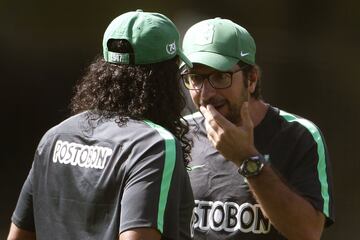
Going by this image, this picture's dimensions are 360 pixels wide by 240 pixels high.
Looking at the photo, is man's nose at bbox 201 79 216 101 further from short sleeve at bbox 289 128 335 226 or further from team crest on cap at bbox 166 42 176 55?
team crest on cap at bbox 166 42 176 55

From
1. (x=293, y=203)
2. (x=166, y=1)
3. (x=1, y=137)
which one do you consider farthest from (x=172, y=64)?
(x=1, y=137)

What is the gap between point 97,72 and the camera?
120 inches

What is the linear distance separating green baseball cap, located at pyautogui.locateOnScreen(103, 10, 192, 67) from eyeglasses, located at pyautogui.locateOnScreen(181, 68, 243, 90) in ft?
1.54

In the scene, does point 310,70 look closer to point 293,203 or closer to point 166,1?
point 166,1

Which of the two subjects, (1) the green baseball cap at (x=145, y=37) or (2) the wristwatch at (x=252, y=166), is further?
(2) the wristwatch at (x=252, y=166)

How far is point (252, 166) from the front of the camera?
10.8ft

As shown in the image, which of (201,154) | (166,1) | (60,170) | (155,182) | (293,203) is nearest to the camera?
(155,182)

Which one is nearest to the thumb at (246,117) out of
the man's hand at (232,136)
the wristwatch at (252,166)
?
the man's hand at (232,136)

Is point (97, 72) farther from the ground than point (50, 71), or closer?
farther from the ground

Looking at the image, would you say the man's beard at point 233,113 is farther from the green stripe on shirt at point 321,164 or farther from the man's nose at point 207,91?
the green stripe on shirt at point 321,164

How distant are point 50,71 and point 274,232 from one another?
125 inches

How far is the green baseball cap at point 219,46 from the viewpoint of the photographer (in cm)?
349

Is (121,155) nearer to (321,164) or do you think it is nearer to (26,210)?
(26,210)

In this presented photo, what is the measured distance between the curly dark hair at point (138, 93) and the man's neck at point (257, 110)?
1.96 feet
